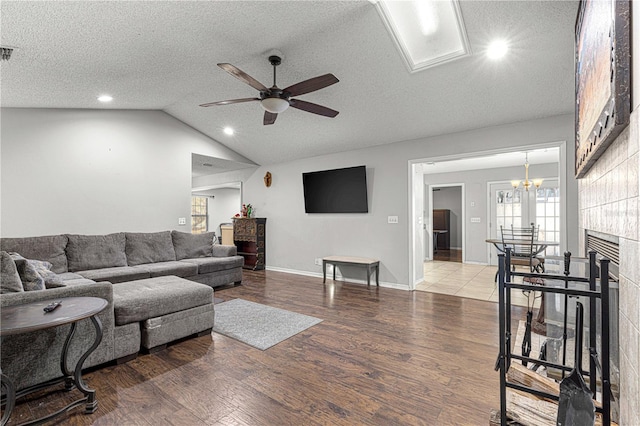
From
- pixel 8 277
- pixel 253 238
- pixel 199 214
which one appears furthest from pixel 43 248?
pixel 199 214

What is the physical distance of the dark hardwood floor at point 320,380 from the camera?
1.79 metres

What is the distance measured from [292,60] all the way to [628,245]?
320 cm

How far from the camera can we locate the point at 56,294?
2.07 m

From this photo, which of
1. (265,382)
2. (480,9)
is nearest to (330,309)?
(265,382)

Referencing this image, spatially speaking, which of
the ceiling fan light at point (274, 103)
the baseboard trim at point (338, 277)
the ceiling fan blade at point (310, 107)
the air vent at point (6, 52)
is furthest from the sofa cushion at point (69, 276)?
the baseboard trim at point (338, 277)

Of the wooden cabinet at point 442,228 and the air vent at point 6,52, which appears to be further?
the wooden cabinet at point 442,228

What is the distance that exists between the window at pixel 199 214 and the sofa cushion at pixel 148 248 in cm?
547

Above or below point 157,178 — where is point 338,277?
below

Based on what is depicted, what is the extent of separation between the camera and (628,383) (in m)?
1.07

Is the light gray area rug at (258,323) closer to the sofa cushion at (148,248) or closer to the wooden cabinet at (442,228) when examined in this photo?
the sofa cushion at (148,248)

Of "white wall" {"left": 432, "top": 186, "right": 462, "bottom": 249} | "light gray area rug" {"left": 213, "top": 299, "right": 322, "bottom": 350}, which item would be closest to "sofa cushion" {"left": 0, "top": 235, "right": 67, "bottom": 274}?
"light gray area rug" {"left": 213, "top": 299, "right": 322, "bottom": 350}

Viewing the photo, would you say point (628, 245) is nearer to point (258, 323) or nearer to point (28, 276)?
point (258, 323)

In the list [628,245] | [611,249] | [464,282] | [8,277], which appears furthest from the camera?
[464,282]

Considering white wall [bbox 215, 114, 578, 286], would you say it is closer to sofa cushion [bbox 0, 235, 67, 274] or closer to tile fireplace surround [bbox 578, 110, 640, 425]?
tile fireplace surround [bbox 578, 110, 640, 425]
